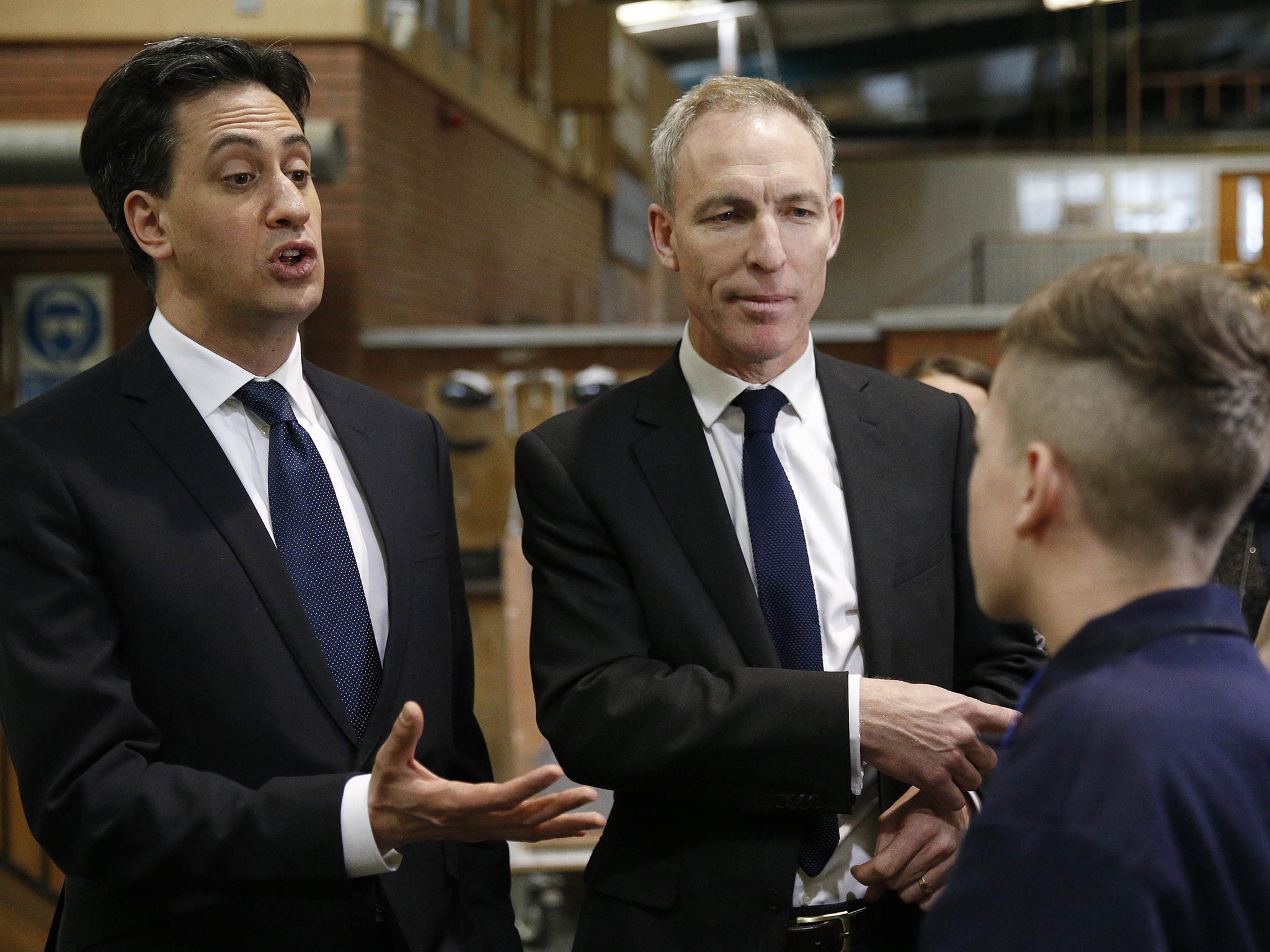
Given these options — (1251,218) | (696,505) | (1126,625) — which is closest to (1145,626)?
(1126,625)

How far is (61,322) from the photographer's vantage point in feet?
22.1

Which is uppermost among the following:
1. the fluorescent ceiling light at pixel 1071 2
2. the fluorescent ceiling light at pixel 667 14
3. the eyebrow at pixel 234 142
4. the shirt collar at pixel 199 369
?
the fluorescent ceiling light at pixel 1071 2

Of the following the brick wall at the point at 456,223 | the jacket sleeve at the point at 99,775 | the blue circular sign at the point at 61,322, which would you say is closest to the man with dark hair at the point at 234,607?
the jacket sleeve at the point at 99,775

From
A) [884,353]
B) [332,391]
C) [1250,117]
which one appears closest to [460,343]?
[884,353]

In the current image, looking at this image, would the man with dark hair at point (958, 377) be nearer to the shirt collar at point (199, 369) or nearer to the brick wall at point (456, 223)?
the shirt collar at point (199, 369)

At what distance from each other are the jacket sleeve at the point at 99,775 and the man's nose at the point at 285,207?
0.47 m

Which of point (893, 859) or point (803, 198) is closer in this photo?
point (893, 859)

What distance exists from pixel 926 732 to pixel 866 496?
1.11 ft

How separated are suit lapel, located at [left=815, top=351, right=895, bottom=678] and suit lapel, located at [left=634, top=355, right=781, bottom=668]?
0.13 m

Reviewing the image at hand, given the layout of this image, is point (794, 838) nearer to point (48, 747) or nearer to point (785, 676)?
point (785, 676)

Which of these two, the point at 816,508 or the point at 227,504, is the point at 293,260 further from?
the point at 816,508

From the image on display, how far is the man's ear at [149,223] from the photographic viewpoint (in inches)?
68.3

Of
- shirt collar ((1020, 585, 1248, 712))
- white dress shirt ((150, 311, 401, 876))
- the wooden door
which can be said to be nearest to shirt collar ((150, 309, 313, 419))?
white dress shirt ((150, 311, 401, 876))

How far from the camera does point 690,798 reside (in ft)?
5.05
